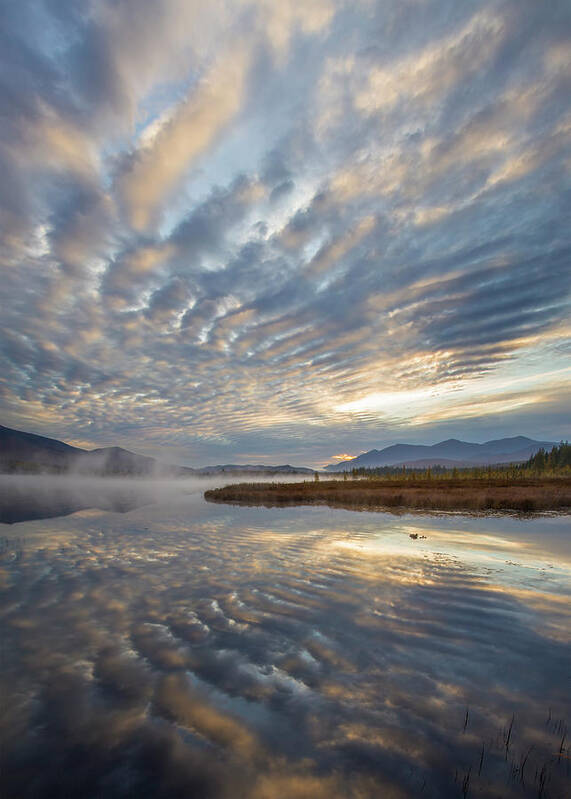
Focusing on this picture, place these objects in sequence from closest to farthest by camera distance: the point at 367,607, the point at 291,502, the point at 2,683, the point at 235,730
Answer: the point at 235,730 < the point at 2,683 < the point at 367,607 < the point at 291,502

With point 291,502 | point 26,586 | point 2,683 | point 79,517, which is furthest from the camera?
point 291,502

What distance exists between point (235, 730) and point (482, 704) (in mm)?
3434

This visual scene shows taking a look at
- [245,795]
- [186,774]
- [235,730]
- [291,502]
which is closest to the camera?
[245,795]

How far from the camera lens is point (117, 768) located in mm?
3898

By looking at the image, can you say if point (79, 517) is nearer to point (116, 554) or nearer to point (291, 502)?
point (116, 554)

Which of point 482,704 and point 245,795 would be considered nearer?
point 245,795

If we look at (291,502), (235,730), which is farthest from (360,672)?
(291,502)

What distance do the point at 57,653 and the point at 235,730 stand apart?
4260mm

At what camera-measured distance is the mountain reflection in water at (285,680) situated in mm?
3814

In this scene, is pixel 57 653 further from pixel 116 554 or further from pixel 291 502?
pixel 291 502

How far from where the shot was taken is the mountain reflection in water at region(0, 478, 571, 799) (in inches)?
150

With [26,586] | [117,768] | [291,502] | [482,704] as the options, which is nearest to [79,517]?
[26,586]

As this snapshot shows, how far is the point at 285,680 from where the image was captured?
18.7 feet

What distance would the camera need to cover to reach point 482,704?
499 centimetres
